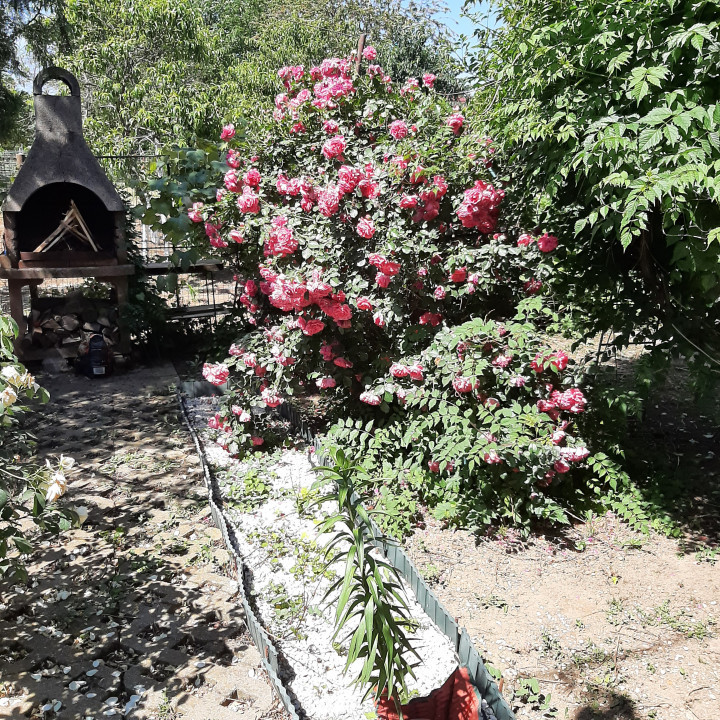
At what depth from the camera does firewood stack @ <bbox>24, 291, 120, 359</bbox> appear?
7.85 meters

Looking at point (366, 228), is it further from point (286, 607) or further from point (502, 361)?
point (286, 607)

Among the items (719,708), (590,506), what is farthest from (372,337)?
(719,708)

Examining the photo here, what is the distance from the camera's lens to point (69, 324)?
26.1 feet

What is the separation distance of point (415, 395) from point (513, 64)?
2.19 m

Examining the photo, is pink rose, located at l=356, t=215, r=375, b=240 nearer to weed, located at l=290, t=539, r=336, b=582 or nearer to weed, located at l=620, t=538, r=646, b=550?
weed, located at l=290, t=539, r=336, b=582

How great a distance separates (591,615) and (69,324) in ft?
23.1

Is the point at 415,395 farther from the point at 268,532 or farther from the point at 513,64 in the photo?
the point at 513,64

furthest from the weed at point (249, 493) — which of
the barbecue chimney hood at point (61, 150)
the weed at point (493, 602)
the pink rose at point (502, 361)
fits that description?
the barbecue chimney hood at point (61, 150)

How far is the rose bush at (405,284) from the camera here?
3.94 m

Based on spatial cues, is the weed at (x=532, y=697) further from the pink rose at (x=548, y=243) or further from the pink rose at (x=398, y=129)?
the pink rose at (x=398, y=129)

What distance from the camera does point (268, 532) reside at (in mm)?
4168

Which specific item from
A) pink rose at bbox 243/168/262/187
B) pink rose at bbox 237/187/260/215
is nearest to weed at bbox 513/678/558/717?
pink rose at bbox 237/187/260/215

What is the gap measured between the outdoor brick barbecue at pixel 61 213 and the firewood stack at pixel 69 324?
9.6 inches

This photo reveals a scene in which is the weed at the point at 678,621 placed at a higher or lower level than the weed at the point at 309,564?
lower
